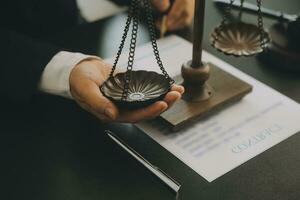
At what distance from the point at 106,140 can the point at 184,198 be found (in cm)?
21

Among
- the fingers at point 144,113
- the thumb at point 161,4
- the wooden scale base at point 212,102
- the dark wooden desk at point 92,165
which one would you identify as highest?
the thumb at point 161,4

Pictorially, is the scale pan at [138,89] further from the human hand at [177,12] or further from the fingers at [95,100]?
the human hand at [177,12]

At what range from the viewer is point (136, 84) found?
3.01ft

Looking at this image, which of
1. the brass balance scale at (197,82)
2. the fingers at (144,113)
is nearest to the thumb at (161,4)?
the brass balance scale at (197,82)

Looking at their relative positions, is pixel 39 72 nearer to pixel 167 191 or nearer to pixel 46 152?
pixel 46 152

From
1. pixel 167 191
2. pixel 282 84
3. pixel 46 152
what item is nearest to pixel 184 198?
pixel 167 191

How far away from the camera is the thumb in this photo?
129 centimetres

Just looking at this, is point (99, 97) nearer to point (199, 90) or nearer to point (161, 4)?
point (199, 90)

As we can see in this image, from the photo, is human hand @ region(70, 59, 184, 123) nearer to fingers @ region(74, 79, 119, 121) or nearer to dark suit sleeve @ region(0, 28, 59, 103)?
fingers @ region(74, 79, 119, 121)

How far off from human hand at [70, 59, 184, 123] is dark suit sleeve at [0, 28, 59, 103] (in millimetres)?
103

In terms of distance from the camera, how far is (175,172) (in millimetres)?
896

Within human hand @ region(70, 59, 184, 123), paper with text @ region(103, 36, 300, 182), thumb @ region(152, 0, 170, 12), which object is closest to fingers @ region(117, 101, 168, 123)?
human hand @ region(70, 59, 184, 123)

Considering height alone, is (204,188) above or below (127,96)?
below

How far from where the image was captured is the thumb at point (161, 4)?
1287 millimetres
